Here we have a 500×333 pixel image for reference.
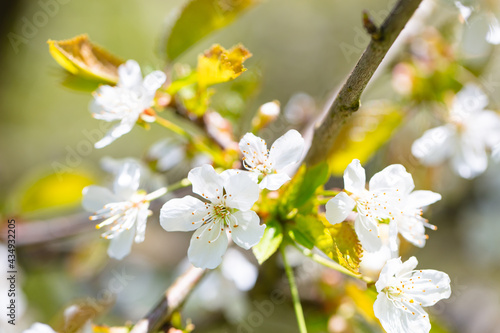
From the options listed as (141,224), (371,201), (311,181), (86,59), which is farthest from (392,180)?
(86,59)

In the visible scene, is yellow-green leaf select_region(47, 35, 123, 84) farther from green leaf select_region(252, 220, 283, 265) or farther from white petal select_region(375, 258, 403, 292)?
white petal select_region(375, 258, 403, 292)

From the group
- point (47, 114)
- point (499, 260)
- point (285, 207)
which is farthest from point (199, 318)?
point (47, 114)

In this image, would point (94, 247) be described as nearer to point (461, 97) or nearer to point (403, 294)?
point (403, 294)

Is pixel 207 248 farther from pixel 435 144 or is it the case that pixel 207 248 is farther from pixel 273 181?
pixel 435 144

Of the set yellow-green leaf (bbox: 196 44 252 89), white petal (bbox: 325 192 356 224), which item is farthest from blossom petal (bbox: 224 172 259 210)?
yellow-green leaf (bbox: 196 44 252 89)

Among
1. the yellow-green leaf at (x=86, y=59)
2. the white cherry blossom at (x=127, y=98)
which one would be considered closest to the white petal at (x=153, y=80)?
the white cherry blossom at (x=127, y=98)
